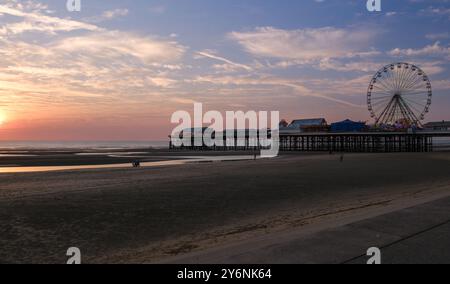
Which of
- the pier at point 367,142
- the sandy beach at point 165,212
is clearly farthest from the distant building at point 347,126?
the sandy beach at point 165,212

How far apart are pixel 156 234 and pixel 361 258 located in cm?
517

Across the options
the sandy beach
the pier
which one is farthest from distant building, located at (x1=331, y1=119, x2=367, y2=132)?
the sandy beach

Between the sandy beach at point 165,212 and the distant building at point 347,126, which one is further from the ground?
the distant building at point 347,126

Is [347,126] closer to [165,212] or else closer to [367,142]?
[367,142]

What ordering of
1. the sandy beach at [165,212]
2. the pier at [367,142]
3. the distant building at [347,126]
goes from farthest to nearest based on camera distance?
the distant building at [347,126] < the pier at [367,142] < the sandy beach at [165,212]

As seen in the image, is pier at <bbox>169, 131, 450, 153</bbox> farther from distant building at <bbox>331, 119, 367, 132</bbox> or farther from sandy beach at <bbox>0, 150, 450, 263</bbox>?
sandy beach at <bbox>0, 150, 450, 263</bbox>

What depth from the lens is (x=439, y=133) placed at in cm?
7981

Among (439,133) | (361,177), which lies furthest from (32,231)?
(439,133)

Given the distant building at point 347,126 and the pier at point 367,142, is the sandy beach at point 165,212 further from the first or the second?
the distant building at point 347,126

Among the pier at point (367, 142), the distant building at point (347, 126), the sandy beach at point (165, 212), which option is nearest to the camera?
the sandy beach at point (165, 212)

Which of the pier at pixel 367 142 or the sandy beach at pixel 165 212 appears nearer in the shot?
the sandy beach at pixel 165 212

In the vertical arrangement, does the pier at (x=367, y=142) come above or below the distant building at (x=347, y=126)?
below

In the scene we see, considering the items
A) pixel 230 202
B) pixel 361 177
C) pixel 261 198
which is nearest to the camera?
pixel 230 202
